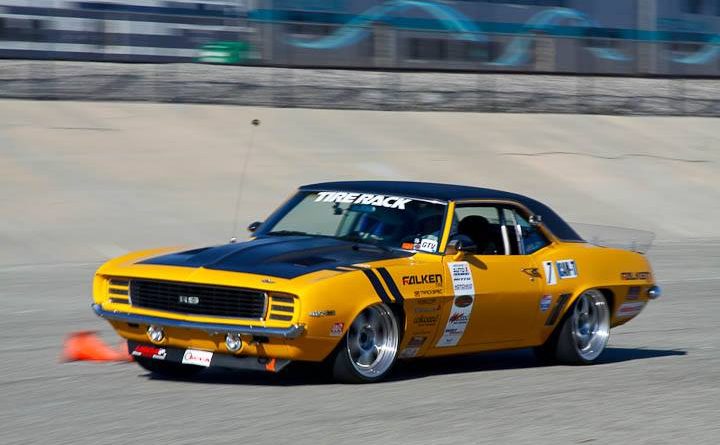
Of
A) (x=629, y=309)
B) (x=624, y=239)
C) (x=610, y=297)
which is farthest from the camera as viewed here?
(x=624, y=239)

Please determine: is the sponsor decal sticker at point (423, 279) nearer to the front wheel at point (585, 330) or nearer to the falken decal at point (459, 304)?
the falken decal at point (459, 304)

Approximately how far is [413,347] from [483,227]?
1.32 metres

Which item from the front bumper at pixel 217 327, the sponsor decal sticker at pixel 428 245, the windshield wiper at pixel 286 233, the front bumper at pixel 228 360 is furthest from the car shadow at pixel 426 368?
the windshield wiper at pixel 286 233

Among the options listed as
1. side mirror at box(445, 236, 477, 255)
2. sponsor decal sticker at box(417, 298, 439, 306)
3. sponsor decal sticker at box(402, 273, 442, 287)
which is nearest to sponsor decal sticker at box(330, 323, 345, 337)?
sponsor decal sticker at box(402, 273, 442, 287)

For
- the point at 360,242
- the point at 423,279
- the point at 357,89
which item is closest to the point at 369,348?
the point at 423,279

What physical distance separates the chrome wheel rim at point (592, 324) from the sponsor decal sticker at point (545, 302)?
1.61 ft

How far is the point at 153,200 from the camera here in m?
19.8

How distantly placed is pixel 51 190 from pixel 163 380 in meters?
12.1

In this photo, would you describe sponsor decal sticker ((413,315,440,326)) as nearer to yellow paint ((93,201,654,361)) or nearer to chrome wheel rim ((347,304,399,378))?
yellow paint ((93,201,654,361))

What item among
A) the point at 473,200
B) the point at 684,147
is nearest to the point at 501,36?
the point at 684,147

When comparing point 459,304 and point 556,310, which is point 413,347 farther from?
point 556,310

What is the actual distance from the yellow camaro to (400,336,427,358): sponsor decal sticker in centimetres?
1

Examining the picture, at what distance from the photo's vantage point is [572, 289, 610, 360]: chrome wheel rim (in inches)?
371

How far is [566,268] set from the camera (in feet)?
30.0
